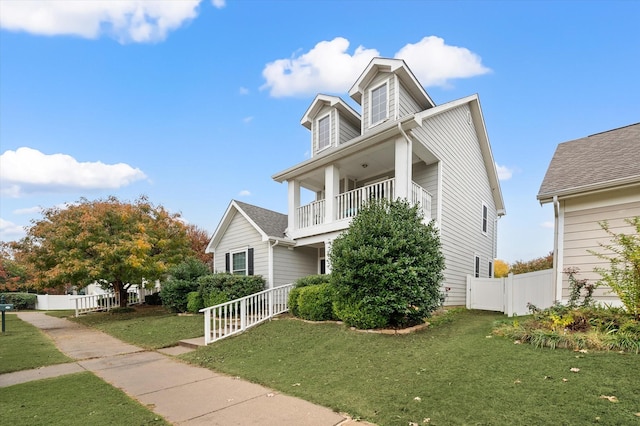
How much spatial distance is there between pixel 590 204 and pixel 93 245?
57.3ft

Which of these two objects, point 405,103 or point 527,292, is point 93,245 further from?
point 527,292

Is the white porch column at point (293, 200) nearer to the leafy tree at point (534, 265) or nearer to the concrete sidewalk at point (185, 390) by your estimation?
the concrete sidewalk at point (185, 390)

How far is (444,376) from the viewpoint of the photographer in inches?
201

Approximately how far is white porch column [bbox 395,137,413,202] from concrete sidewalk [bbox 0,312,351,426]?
710 centimetres

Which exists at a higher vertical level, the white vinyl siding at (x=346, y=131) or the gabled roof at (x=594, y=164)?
Result: the white vinyl siding at (x=346, y=131)

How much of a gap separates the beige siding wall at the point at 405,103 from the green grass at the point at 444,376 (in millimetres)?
8122

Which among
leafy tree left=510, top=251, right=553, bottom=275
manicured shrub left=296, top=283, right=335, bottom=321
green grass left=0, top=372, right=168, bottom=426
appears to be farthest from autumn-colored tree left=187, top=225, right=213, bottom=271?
leafy tree left=510, top=251, right=553, bottom=275

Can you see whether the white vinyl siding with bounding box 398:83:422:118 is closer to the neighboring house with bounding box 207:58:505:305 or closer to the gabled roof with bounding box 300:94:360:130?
the neighboring house with bounding box 207:58:505:305

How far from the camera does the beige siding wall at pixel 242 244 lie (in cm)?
1503

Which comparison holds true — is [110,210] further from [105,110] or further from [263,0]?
[263,0]

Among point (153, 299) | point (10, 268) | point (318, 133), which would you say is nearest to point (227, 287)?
point (318, 133)

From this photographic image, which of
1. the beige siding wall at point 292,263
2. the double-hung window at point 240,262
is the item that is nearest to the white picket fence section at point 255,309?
the beige siding wall at point 292,263

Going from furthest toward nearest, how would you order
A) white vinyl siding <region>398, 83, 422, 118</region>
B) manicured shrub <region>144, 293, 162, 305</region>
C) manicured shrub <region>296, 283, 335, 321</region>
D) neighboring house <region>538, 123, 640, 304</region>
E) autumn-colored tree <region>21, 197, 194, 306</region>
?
manicured shrub <region>144, 293, 162, 305</region> < autumn-colored tree <region>21, 197, 194, 306</region> < white vinyl siding <region>398, 83, 422, 118</region> < manicured shrub <region>296, 283, 335, 321</region> < neighboring house <region>538, 123, 640, 304</region>

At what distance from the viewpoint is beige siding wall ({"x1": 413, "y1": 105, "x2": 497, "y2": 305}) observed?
12266mm
